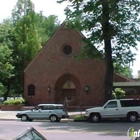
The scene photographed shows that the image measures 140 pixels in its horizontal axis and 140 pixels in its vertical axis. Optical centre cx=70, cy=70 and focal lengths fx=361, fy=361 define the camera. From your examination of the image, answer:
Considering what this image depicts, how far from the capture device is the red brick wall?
42.1 m

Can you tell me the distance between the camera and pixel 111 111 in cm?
2695

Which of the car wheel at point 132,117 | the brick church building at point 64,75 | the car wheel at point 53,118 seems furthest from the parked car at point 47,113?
the brick church building at point 64,75

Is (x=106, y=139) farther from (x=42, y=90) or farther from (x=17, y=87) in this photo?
(x=17, y=87)

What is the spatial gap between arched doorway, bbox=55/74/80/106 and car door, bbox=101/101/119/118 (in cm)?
1600

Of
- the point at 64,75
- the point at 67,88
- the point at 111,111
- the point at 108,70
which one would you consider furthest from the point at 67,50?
the point at 111,111

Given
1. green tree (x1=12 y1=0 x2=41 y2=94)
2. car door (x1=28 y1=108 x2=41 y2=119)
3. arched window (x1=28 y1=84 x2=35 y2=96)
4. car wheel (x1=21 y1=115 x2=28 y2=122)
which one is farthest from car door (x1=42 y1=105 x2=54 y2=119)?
green tree (x1=12 y1=0 x2=41 y2=94)

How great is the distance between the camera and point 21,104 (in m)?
42.1

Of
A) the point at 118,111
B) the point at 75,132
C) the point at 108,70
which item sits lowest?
the point at 75,132

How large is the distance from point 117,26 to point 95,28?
73.4 inches

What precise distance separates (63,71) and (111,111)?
660 inches

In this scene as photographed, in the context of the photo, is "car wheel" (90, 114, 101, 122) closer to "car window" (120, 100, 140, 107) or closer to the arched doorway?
"car window" (120, 100, 140, 107)

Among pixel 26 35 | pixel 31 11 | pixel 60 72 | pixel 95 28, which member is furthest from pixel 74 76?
pixel 31 11

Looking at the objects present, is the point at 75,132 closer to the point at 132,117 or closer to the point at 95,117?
the point at 95,117

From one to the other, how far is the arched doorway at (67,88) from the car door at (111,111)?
52.5 feet
